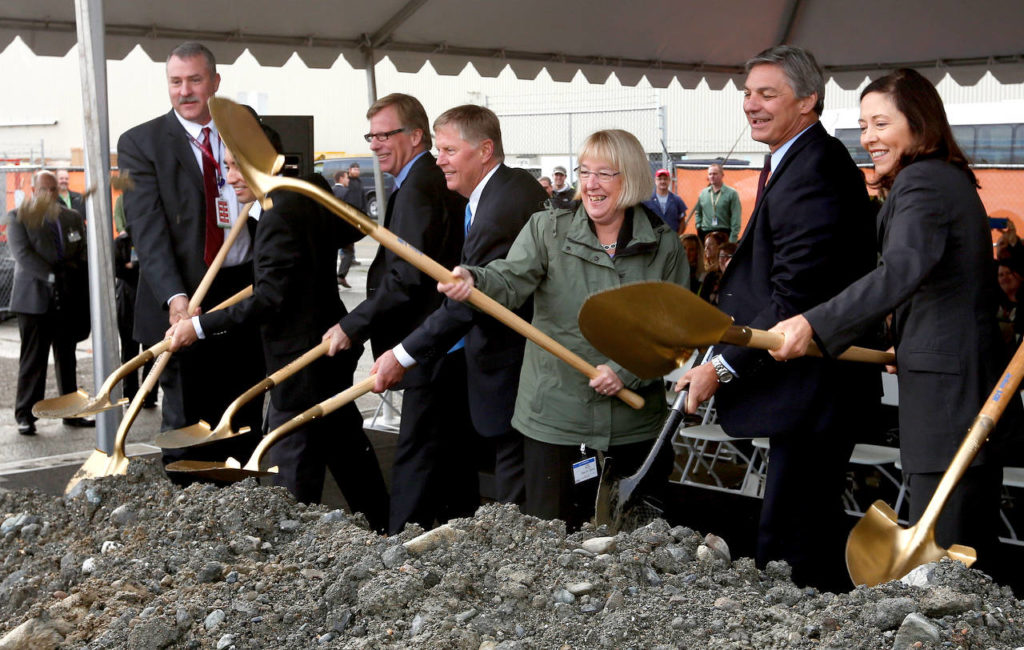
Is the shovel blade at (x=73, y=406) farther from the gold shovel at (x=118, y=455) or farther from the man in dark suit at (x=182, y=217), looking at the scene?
the man in dark suit at (x=182, y=217)

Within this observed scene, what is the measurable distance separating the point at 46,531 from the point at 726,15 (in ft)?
17.3

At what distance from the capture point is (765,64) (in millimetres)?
2773

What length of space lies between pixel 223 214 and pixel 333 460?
97 centimetres

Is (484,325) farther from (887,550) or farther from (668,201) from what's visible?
(668,201)

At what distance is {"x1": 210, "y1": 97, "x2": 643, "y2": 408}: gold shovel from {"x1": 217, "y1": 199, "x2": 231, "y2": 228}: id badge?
1021mm

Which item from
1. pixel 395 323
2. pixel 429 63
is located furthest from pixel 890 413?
pixel 429 63

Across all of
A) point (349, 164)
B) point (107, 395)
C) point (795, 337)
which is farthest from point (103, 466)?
point (349, 164)

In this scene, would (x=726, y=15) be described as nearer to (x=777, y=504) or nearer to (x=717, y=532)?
(x=717, y=532)

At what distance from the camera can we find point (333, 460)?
3.95 metres

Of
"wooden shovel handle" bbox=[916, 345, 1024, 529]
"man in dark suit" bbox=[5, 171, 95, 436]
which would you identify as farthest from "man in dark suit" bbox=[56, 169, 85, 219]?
"wooden shovel handle" bbox=[916, 345, 1024, 529]

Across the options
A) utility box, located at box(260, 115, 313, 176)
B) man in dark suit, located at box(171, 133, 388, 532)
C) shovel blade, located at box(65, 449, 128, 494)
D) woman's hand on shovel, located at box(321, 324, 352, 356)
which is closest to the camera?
shovel blade, located at box(65, 449, 128, 494)

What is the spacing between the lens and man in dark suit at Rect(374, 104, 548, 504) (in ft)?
11.0

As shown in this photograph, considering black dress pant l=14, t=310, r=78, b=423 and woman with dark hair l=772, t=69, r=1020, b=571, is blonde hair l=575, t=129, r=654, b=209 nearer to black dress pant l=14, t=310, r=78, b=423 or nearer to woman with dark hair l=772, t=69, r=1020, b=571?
woman with dark hair l=772, t=69, r=1020, b=571

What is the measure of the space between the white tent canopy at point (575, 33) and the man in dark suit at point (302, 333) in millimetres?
2198
